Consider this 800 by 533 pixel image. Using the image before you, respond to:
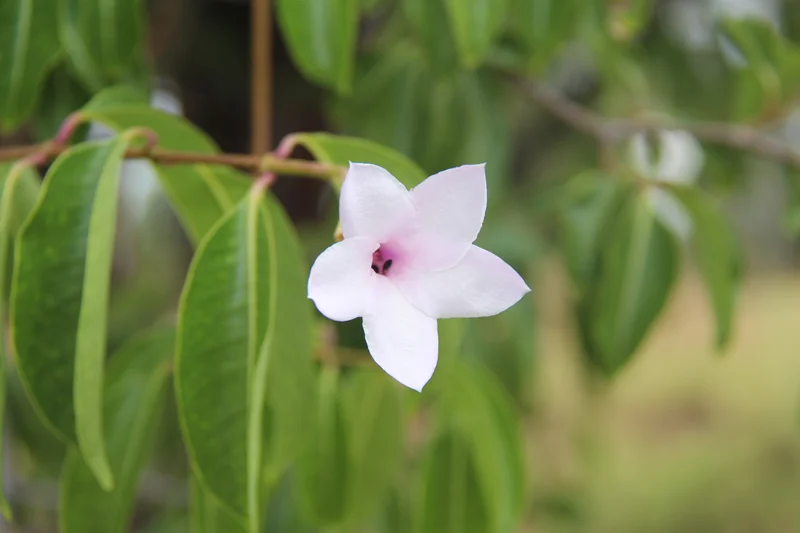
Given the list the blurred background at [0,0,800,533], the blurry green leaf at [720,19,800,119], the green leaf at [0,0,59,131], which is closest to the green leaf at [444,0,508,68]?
the blurred background at [0,0,800,533]

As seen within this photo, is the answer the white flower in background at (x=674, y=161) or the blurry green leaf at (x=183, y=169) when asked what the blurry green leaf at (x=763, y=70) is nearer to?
the white flower in background at (x=674, y=161)

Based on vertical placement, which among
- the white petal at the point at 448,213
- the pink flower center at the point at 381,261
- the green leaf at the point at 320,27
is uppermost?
the green leaf at the point at 320,27

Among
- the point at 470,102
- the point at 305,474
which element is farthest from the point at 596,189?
the point at 305,474

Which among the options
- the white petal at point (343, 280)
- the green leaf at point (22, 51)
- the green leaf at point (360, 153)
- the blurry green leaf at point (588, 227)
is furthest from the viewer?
the blurry green leaf at point (588, 227)

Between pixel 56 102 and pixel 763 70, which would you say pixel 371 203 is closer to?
pixel 56 102

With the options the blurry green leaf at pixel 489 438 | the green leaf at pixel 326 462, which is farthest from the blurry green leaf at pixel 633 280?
the green leaf at pixel 326 462

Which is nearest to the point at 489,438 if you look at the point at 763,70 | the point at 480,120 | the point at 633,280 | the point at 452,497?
the point at 452,497

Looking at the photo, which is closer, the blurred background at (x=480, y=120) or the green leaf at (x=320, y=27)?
the green leaf at (x=320, y=27)

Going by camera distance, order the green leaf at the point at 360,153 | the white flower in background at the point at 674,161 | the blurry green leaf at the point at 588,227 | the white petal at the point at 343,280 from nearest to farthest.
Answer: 1. the white petal at the point at 343,280
2. the green leaf at the point at 360,153
3. the blurry green leaf at the point at 588,227
4. the white flower in background at the point at 674,161
